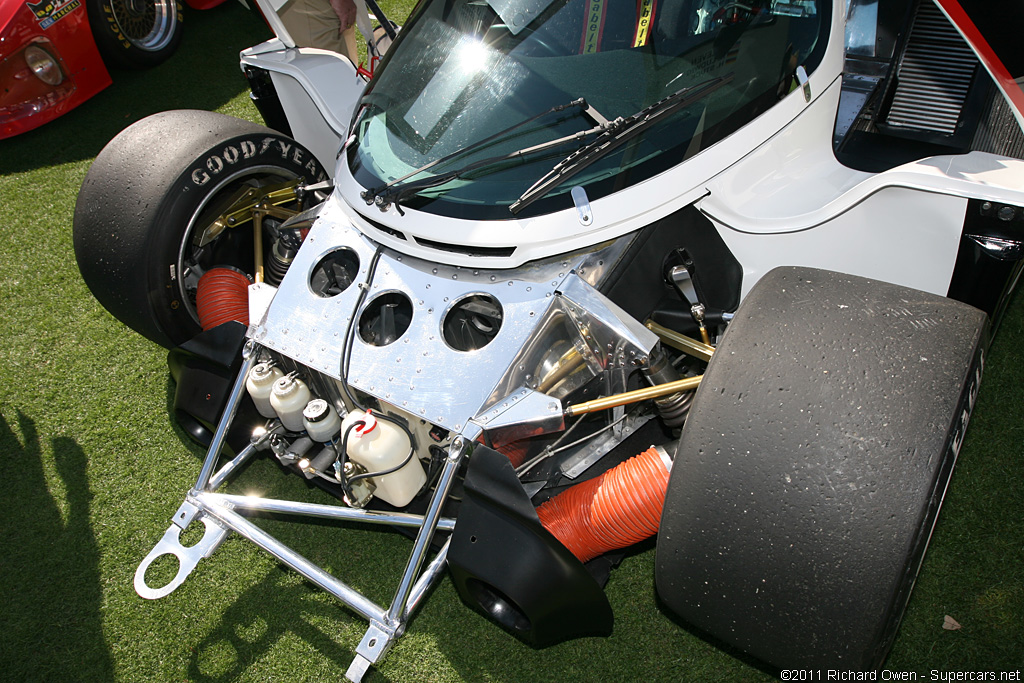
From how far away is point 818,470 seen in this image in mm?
1664

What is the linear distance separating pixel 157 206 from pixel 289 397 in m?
0.95

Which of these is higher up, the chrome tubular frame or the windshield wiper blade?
the windshield wiper blade

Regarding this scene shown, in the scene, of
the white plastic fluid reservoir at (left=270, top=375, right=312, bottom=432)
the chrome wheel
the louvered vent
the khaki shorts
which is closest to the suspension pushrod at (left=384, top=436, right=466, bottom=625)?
the white plastic fluid reservoir at (left=270, top=375, right=312, bottom=432)

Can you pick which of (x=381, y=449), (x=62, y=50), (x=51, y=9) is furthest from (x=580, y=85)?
(x=62, y=50)

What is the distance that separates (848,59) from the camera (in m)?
3.04

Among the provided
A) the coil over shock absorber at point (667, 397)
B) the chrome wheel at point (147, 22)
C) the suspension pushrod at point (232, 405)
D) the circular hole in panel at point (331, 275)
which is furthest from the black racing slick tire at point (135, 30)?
the coil over shock absorber at point (667, 397)

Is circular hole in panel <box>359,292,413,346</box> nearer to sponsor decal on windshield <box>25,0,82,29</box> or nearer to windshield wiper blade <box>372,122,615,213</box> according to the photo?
windshield wiper blade <box>372,122,615,213</box>

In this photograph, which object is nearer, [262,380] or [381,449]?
[381,449]

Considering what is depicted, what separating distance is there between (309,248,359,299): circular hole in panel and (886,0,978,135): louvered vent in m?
2.16

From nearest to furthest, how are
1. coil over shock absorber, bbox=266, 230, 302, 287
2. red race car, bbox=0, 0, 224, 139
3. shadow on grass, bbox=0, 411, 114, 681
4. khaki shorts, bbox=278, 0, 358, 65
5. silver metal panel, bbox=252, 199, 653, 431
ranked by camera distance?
silver metal panel, bbox=252, 199, 653, 431 < shadow on grass, bbox=0, 411, 114, 681 < coil over shock absorber, bbox=266, 230, 302, 287 < khaki shorts, bbox=278, 0, 358, 65 < red race car, bbox=0, 0, 224, 139

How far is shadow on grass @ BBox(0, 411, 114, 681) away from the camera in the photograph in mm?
2721

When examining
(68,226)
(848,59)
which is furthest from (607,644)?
(68,226)

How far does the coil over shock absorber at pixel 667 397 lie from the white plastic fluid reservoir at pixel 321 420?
1033mm

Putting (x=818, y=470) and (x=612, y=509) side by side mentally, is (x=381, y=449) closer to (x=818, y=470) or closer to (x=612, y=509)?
(x=612, y=509)
